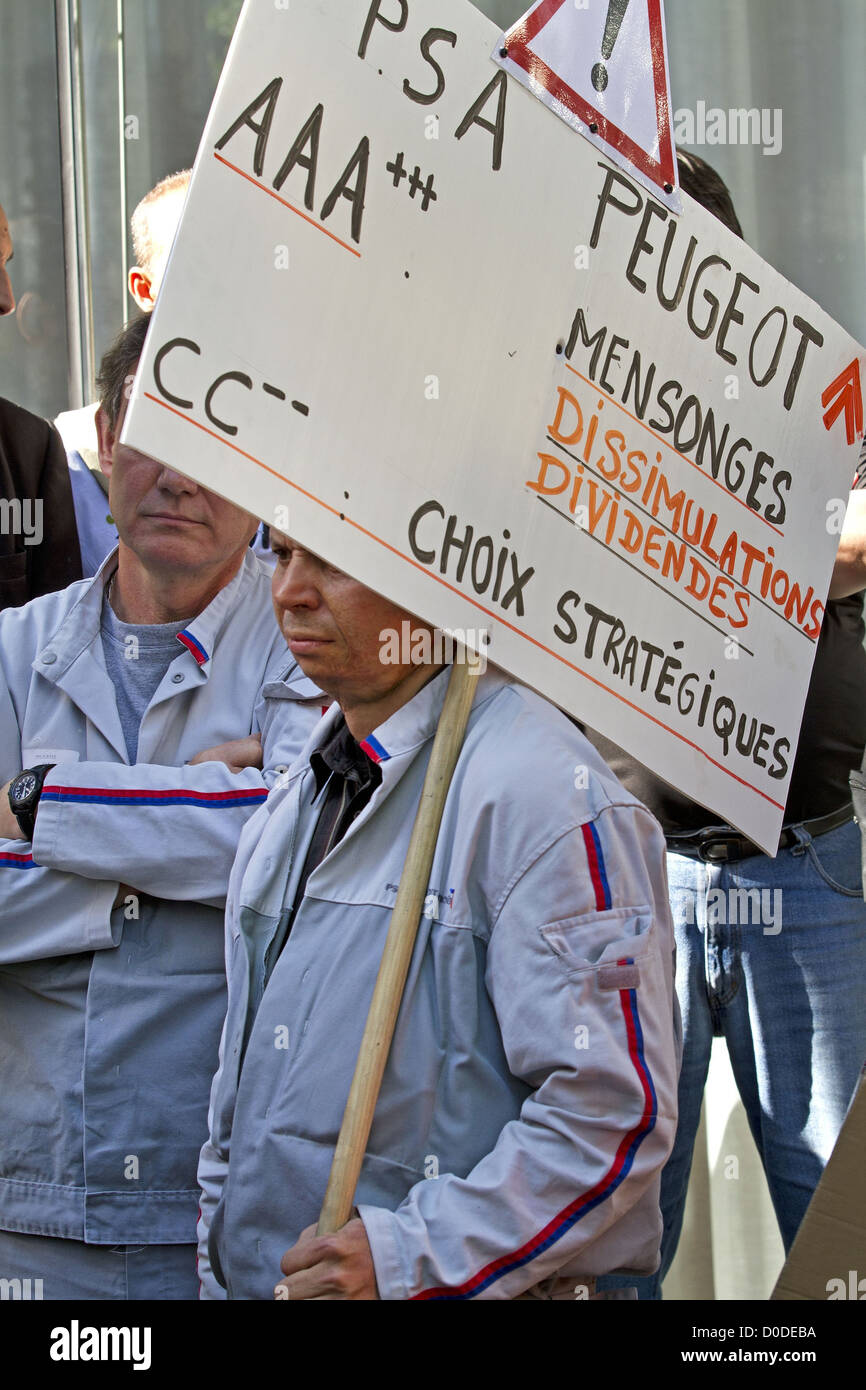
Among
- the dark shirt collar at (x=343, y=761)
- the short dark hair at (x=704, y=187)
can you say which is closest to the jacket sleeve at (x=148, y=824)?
the dark shirt collar at (x=343, y=761)

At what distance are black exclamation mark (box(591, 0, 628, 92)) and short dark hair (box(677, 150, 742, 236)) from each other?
0.56 m

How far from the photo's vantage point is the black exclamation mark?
147cm

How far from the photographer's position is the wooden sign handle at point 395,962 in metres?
1.38

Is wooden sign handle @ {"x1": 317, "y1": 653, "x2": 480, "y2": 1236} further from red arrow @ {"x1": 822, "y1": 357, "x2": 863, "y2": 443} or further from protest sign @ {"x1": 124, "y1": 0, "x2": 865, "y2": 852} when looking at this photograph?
red arrow @ {"x1": 822, "y1": 357, "x2": 863, "y2": 443}

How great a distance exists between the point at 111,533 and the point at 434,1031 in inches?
55.5

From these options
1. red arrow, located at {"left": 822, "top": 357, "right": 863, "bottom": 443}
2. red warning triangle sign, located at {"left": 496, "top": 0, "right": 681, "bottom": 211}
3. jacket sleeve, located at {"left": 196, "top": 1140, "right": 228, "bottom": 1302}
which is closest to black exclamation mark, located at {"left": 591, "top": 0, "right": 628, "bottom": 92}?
red warning triangle sign, located at {"left": 496, "top": 0, "right": 681, "bottom": 211}

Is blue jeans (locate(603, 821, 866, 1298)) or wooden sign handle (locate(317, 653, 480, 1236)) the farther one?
blue jeans (locate(603, 821, 866, 1298))

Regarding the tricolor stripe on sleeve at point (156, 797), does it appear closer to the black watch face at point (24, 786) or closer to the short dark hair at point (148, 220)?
the black watch face at point (24, 786)

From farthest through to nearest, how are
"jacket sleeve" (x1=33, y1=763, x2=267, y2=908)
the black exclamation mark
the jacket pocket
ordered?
1. "jacket sleeve" (x1=33, y1=763, x2=267, y2=908)
2. the black exclamation mark
3. the jacket pocket

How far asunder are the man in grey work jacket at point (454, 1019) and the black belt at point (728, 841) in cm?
65

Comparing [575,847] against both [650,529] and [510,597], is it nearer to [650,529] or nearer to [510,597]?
[510,597]

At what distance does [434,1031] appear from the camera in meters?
1.43
